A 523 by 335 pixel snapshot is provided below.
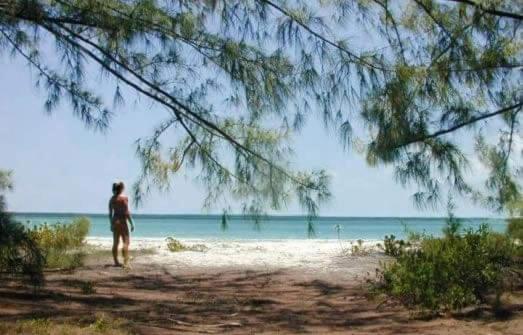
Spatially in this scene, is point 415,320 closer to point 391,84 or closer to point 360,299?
point 360,299

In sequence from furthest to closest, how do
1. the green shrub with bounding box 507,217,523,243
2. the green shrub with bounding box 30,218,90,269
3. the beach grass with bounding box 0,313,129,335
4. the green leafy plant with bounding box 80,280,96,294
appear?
the green shrub with bounding box 30,218,90,269 < the green shrub with bounding box 507,217,523,243 < the green leafy plant with bounding box 80,280,96,294 < the beach grass with bounding box 0,313,129,335

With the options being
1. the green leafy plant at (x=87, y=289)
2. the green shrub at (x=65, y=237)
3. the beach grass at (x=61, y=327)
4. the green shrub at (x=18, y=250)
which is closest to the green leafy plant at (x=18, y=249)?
the green shrub at (x=18, y=250)

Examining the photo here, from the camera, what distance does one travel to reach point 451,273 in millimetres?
7469

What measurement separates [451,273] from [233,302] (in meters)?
2.55

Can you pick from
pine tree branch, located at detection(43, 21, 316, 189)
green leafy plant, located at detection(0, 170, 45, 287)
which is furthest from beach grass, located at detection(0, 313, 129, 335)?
pine tree branch, located at detection(43, 21, 316, 189)

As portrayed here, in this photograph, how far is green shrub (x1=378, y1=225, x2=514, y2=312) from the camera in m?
7.17

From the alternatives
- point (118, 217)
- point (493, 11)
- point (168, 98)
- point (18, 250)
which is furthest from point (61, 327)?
point (118, 217)

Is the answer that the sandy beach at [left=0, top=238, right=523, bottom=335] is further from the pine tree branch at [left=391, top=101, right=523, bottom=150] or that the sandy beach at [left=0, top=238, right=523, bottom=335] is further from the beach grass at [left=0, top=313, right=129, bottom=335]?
the pine tree branch at [left=391, top=101, right=523, bottom=150]

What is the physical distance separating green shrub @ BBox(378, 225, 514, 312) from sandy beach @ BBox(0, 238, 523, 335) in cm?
25

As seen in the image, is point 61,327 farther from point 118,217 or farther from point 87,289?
point 118,217

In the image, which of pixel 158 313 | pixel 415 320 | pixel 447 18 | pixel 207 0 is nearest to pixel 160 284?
pixel 158 313

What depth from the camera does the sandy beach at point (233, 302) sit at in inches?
248

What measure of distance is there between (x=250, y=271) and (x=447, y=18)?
6.10m

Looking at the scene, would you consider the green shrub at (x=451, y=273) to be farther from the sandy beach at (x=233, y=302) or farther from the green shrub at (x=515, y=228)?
the green shrub at (x=515, y=228)
